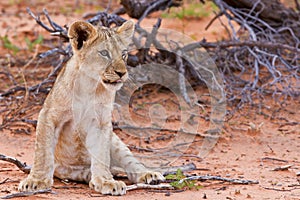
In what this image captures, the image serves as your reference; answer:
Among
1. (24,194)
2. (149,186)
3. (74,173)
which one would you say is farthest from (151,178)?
(24,194)

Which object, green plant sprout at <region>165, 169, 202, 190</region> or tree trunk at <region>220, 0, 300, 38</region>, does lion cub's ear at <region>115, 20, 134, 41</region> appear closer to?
green plant sprout at <region>165, 169, 202, 190</region>

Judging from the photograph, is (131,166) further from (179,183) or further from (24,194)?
(24,194)

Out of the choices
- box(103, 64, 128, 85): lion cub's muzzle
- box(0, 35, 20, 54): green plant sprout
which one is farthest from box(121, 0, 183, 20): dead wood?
box(103, 64, 128, 85): lion cub's muzzle

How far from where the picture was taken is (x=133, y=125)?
6625 millimetres

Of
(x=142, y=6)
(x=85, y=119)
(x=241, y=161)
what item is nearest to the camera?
(x=85, y=119)

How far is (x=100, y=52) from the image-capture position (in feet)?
14.3

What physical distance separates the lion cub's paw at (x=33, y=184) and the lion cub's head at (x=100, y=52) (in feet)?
2.66

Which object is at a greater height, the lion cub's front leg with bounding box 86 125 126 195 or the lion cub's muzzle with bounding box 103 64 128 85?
the lion cub's muzzle with bounding box 103 64 128 85

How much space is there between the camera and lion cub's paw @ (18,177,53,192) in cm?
429

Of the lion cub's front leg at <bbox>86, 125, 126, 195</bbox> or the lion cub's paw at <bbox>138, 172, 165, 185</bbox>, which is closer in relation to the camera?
the lion cub's front leg at <bbox>86, 125, 126, 195</bbox>

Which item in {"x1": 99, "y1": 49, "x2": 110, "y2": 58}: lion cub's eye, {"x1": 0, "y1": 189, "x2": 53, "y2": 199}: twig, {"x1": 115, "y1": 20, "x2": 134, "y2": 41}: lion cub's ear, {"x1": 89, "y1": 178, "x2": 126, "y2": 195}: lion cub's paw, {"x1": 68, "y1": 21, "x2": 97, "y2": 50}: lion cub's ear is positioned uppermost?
{"x1": 115, "y1": 20, "x2": 134, "y2": 41}: lion cub's ear

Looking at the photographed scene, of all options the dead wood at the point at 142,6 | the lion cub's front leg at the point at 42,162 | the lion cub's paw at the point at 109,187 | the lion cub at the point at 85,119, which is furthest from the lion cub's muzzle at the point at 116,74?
the dead wood at the point at 142,6

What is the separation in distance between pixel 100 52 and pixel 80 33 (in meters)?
0.21

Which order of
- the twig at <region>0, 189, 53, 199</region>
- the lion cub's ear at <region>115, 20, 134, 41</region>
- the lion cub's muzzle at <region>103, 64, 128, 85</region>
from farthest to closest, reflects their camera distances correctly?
1. the lion cub's ear at <region>115, 20, 134, 41</region>
2. the lion cub's muzzle at <region>103, 64, 128, 85</region>
3. the twig at <region>0, 189, 53, 199</region>
